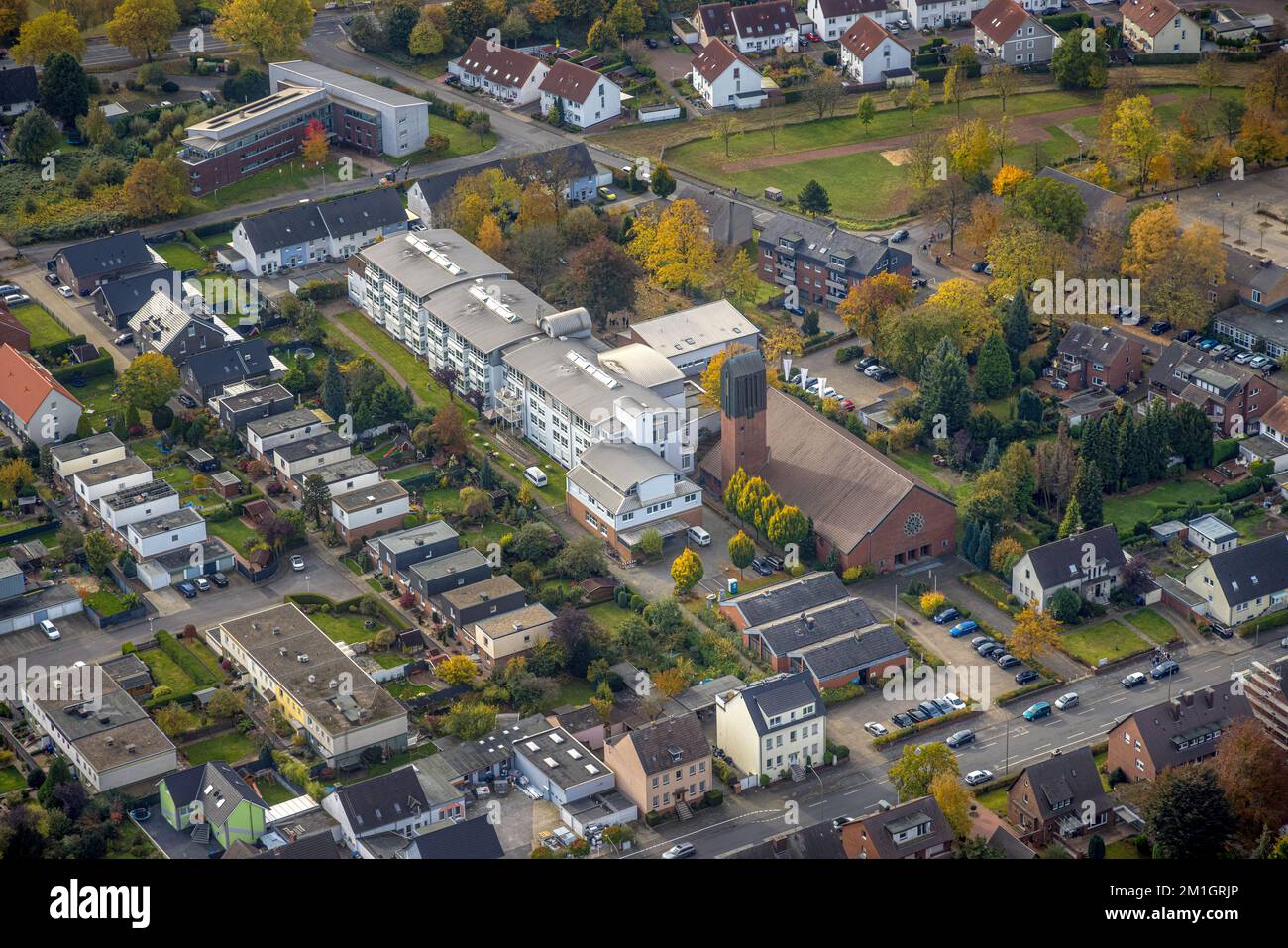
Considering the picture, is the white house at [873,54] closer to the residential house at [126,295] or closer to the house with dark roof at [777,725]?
the residential house at [126,295]

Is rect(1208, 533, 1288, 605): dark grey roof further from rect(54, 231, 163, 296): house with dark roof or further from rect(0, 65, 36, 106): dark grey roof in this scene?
rect(0, 65, 36, 106): dark grey roof

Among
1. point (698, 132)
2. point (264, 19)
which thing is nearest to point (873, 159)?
point (698, 132)

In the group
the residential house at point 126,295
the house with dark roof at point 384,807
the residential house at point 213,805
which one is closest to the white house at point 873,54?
the residential house at point 126,295

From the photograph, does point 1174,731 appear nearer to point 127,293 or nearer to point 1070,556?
point 1070,556

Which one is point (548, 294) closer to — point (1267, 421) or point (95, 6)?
point (1267, 421)

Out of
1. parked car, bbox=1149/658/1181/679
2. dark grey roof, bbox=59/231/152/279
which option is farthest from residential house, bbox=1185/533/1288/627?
dark grey roof, bbox=59/231/152/279

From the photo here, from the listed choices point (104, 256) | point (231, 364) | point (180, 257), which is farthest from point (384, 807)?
point (180, 257)
